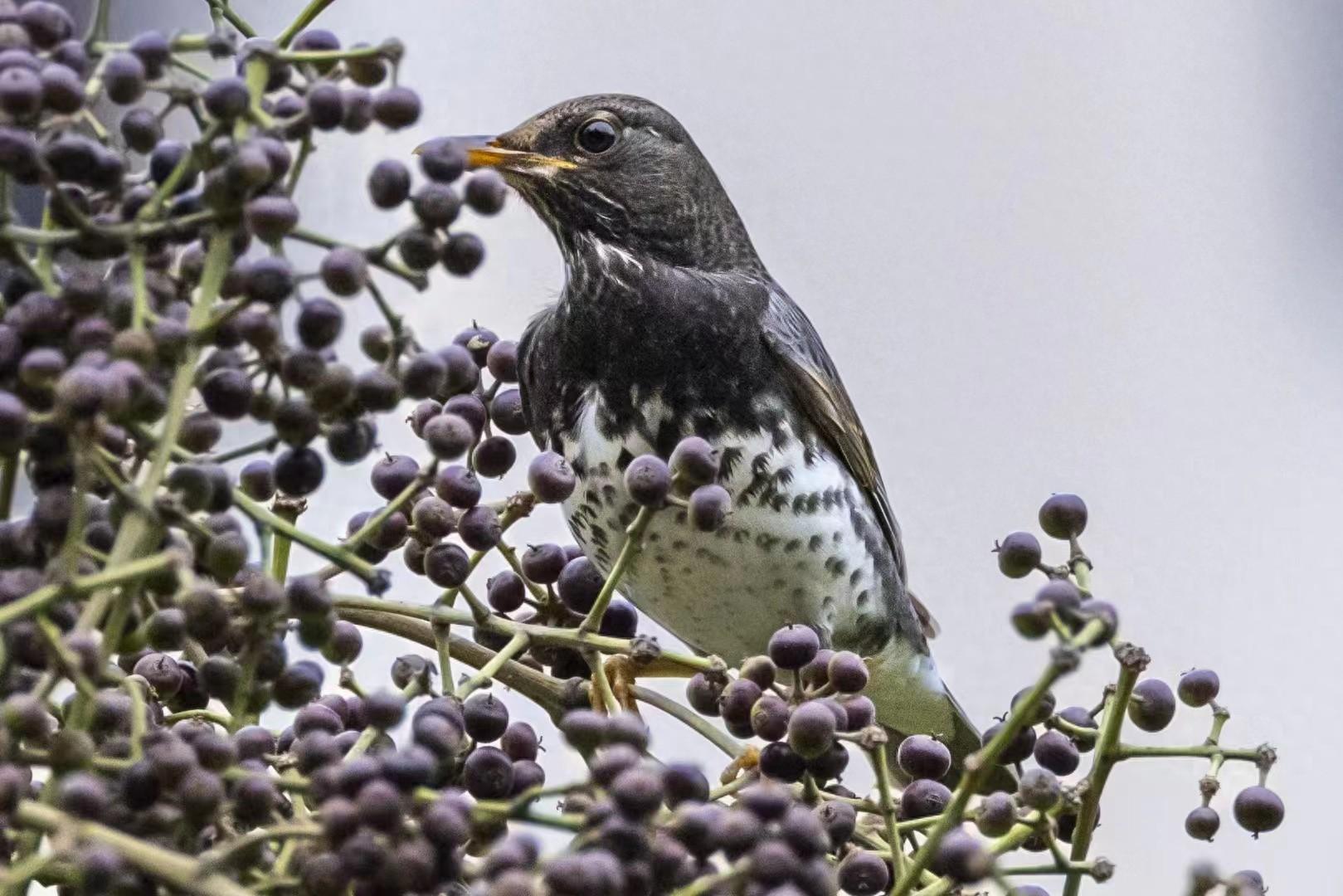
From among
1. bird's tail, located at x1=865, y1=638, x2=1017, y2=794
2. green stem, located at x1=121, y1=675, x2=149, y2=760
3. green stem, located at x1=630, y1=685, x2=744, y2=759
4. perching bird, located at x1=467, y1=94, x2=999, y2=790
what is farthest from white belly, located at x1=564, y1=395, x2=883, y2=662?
green stem, located at x1=121, y1=675, x2=149, y2=760

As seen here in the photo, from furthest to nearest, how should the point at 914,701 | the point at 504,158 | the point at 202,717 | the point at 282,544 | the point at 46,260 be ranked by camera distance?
the point at 914,701, the point at 504,158, the point at 282,544, the point at 202,717, the point at 46,260

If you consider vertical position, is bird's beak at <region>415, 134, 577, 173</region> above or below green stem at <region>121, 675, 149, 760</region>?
above

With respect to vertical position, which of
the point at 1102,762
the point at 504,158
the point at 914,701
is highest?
the point at 504,158

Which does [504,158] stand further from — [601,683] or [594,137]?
[601,683]

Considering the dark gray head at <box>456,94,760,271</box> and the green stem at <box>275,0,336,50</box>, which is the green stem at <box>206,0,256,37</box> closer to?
the green stem at <box>275,0,336,50</box>

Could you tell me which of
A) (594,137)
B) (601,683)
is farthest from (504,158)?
(601,683)

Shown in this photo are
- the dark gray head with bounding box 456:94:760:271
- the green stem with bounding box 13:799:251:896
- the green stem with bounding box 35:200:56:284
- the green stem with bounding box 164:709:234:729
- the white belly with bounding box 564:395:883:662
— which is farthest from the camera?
the dark gray head with bounding box 456:94:760:271

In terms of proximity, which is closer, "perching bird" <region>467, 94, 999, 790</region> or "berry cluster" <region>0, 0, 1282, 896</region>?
"berry cluster" <region>0, 0, 1282, 896</region>

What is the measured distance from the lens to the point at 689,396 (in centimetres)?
129

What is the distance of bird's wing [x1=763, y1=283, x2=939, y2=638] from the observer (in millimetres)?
1378

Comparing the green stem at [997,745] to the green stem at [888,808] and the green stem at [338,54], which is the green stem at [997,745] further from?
the green stem at [338,54]

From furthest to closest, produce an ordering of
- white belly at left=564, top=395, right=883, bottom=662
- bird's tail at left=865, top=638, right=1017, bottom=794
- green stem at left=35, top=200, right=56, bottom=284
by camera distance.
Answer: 1. bird's tail at left=865, top=638, right=1017, bottom=794
2. white belly at left=564, top=395, right=883, bottom=662
3. green stem at left=35, top=200, right=56, bottom=284

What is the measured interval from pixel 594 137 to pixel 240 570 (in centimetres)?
101

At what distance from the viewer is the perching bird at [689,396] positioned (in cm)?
130
